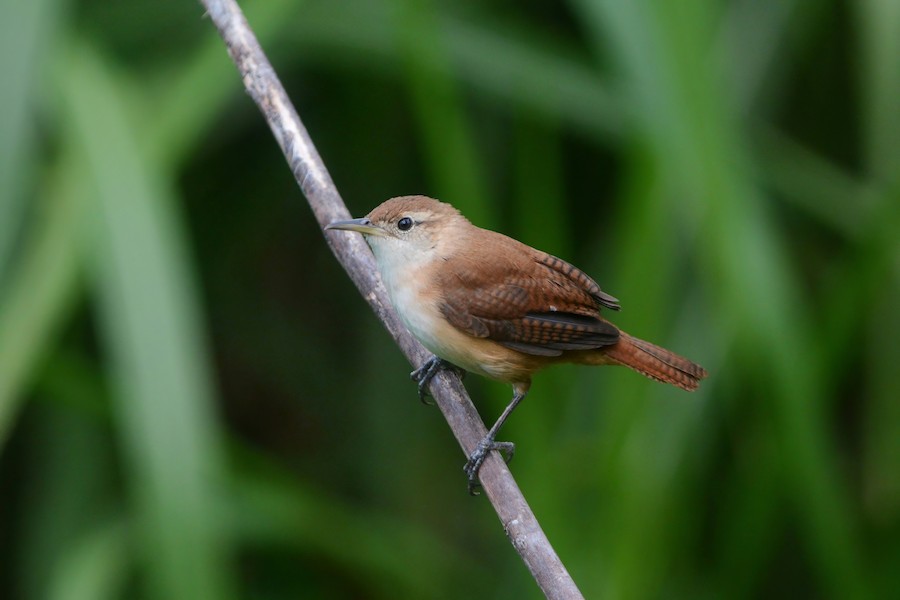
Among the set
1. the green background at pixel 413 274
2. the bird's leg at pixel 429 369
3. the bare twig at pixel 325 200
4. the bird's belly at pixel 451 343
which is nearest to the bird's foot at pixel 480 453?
the bare twig at pixel 325 200

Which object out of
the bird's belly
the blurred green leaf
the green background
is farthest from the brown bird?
the blurred green leaf

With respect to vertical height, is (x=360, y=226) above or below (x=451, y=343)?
above

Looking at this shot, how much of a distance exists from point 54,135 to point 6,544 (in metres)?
1.51

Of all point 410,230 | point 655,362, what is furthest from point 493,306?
point 655,362

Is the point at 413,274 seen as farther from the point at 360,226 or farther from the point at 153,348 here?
the point at 153,348

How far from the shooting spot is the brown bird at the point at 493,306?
2471 millimetres

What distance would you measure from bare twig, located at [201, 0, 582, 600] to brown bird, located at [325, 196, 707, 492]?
0.20 feet

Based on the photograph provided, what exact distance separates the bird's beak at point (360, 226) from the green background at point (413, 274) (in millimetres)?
413

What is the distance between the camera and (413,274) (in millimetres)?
2535

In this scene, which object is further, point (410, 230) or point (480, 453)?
point (410, 230)

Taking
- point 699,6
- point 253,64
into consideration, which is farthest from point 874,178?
point 253,64

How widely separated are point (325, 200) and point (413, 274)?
0.29m

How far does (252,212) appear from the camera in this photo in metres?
3.97

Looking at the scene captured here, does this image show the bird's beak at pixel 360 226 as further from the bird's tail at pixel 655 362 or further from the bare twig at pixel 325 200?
the bird's tail at pixel 655 362
